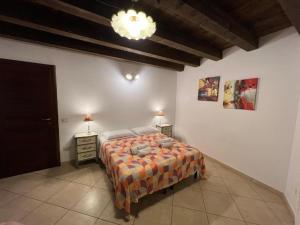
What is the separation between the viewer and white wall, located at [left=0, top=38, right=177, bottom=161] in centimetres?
266

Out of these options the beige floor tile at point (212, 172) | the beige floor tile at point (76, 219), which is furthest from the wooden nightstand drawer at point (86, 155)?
the beige floor tile at point (212, 172)

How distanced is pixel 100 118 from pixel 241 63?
130 inches

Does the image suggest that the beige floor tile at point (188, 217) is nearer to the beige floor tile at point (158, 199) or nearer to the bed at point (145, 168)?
the beige floor tile at point (158, 199)

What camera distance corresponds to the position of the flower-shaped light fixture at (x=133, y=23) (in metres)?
1.23

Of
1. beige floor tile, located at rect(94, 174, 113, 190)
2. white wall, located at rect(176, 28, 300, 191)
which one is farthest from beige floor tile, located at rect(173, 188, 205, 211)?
white wall, located at rect(176, 28, 300, 191)

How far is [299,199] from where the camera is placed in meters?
1.55

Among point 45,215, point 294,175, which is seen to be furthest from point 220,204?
point 45,215

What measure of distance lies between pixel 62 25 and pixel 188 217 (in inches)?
121

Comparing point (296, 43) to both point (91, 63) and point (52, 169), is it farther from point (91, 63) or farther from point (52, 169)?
point (52, 169)

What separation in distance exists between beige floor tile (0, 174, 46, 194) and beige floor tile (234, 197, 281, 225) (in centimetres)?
326

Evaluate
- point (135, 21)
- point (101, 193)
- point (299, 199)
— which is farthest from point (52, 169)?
point (299, 199)

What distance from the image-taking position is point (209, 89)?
3348mm

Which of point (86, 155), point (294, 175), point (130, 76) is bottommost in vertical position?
point (86, 155)

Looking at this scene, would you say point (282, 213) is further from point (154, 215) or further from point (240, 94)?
point (240, 94)
